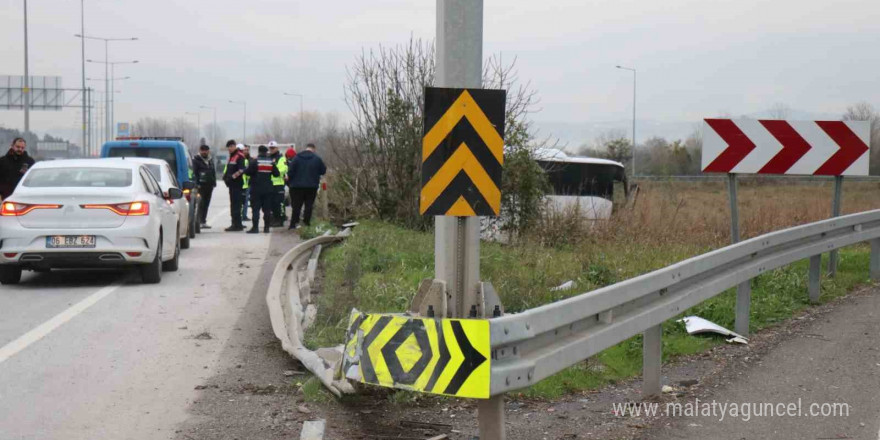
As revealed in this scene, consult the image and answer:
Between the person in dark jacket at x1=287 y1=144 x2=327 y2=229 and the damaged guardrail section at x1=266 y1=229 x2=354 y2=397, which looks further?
the person in dark jacket at x1=287 y1=144 x2=327 y2=229

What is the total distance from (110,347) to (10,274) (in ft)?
16.2

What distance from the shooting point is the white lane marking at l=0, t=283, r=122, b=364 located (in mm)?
8687

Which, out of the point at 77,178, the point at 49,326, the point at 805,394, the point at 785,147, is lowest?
the point at 49,326

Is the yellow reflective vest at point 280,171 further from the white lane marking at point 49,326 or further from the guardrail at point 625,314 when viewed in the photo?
the guardrail at point 625,314

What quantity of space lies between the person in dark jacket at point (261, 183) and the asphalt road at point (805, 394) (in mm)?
13675

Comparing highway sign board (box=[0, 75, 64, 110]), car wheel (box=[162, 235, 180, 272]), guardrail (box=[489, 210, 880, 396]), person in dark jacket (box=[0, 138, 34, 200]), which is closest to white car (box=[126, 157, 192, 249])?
person in dark jacket (box=[0, 138, 34, 200])

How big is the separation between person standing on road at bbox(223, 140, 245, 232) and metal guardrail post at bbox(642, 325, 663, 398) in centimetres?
1627

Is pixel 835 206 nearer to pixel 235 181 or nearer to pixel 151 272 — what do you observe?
pixel 151 272

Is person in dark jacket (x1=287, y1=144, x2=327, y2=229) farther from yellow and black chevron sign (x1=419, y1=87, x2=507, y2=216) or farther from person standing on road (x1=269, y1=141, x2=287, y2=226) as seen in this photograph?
yellow and black chevron sign (x1=419, y1=87, x2=507, y2=216)

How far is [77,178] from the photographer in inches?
532

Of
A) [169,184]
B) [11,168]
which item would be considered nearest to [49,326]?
[169,184]

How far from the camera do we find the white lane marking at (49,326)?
869cm

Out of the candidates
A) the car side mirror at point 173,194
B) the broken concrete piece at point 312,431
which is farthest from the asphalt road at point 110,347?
the car side mirror at point 173,194

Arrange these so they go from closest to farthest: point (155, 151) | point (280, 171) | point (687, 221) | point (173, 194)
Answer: point (173, 194), point (687, 221), point (155, 151), point (280, 171)
